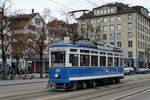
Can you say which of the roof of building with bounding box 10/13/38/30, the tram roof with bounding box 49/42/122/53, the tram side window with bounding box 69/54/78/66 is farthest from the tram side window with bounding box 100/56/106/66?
the roof of building with bounding box 10/13/38/30

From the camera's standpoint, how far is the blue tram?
24531mm

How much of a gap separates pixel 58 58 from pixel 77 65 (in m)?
1.36

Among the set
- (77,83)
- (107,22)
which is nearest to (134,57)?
(107,22)

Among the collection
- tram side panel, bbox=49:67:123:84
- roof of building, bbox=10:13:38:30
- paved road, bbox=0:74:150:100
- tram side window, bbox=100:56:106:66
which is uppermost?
roof of building, bbox=10:13:38:30

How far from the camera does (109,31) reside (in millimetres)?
114312

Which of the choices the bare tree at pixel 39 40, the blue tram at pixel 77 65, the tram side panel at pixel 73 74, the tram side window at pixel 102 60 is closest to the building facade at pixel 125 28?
the bare tree at pixel 39 40

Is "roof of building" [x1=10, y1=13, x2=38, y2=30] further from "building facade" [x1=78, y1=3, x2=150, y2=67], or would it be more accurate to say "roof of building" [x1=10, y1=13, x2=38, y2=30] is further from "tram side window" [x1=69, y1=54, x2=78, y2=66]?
"building facade" [x1=78, y1=3, x2=150, y2=67]

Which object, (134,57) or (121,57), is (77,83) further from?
(134,57)

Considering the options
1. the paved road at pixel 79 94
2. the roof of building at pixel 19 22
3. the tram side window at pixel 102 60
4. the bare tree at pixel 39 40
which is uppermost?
the roof of building at pixel 19 22

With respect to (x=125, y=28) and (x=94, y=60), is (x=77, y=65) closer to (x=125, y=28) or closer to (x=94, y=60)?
(x=94, y=60)

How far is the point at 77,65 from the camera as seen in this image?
25.3 meters

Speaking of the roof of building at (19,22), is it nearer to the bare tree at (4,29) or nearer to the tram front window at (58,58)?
the bare tree at (4,29)

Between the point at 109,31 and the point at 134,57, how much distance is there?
36.3 ft

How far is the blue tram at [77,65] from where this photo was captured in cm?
2453
